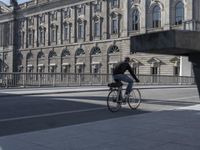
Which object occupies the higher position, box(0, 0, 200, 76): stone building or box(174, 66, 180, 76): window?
box(0, 0, 200, 76): stone building

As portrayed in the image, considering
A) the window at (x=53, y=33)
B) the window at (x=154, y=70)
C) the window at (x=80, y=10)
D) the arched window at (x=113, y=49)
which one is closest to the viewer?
the window at (x=154, y=70)

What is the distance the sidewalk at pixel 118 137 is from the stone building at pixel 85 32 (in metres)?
40.3

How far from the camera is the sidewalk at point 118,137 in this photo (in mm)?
6957

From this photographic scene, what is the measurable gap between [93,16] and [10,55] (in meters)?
28.2

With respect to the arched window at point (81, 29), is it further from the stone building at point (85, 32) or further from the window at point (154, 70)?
the window at point (154, 70)

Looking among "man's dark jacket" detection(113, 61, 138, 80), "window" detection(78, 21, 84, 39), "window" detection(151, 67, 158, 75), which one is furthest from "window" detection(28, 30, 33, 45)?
"man's dark jacket" detection(113, 61, 138, 80)

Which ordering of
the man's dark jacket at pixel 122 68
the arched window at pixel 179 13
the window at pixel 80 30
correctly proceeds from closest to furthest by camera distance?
the man's dark jacket at pixel 122 68 < the arched window at pixel 179 13 < the window at pixel 80 30

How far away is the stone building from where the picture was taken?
60.5 metres

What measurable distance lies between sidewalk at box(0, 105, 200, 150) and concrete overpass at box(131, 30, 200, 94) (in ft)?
6.49

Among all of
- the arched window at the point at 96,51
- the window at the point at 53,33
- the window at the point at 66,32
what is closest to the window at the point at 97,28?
the arched window at the point at 96,51

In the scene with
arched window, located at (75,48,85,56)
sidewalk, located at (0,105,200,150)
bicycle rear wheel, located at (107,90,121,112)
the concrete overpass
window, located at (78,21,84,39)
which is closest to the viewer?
the concrete overpass

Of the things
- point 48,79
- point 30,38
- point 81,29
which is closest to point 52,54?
point 81,29

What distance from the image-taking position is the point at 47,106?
1479 centimetres

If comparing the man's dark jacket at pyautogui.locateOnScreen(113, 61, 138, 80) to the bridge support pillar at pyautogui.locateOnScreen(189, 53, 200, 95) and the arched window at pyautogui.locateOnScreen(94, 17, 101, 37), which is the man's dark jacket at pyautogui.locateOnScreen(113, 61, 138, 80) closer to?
the bridge support pillar at pyautogui.locateOnScreen(189, 53, 200, 95)
